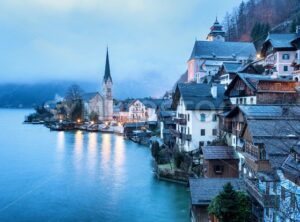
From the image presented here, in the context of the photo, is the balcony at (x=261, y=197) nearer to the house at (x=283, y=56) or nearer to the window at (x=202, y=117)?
the window at (x=202, y=117)

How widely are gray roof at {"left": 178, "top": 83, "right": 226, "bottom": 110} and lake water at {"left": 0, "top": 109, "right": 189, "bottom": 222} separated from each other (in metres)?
7.47

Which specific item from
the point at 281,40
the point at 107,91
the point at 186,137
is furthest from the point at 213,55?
the point at 107,91

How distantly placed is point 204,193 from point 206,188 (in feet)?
1.12

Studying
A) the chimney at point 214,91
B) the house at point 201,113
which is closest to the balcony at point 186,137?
the house at point 201,113

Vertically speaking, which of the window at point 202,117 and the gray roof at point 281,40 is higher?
the gray roof at point 281,40

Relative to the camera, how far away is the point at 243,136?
17969 mm

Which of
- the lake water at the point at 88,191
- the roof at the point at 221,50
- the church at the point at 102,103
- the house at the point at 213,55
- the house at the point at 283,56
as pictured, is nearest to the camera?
the lake water at the point at 88,191

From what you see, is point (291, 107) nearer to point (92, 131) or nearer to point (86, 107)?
point (92, 131)

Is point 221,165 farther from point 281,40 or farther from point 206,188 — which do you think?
point 281,40

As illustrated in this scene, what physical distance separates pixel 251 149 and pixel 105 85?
283 ft

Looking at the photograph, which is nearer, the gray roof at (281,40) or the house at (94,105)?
the gray roof at (281,40)

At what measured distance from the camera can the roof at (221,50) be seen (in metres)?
55.8

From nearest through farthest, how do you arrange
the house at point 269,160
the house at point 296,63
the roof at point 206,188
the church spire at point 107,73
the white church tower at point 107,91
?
the house at point 269,160, the roof at point 206,188, the house at point 296,63, the white church tower at point 107,91, the church spire at point 107,73

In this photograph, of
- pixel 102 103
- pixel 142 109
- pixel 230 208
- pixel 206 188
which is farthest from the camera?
pixel 102 103
